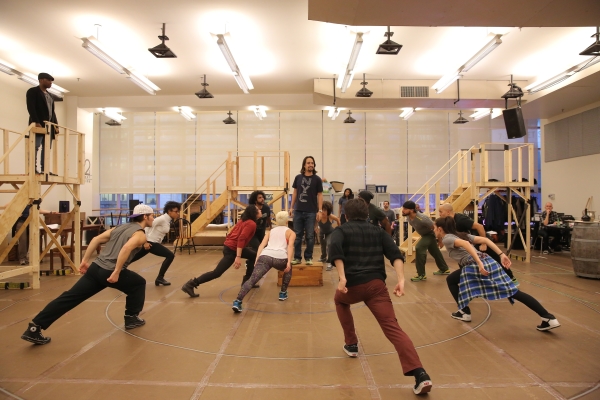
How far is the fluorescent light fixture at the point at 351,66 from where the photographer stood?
327 inches

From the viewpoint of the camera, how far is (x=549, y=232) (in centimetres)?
1204

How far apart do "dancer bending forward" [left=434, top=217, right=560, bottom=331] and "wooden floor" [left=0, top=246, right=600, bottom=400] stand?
0.93 feet

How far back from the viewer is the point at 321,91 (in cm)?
1223

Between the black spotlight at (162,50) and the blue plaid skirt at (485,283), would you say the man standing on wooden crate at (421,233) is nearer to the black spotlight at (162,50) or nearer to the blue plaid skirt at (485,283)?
the blue plaid skirt at (485,283)

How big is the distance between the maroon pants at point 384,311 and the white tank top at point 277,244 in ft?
6.30

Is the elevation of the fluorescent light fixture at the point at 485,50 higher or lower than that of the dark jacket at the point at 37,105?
higher

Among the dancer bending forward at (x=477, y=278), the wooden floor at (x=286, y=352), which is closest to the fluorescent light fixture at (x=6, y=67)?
the wooden floor at (x=286, y=352)

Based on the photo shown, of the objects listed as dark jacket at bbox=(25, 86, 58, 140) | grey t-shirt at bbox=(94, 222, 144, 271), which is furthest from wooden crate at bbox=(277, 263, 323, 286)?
dark jacket at bbox=(25, 86, 58, 140)

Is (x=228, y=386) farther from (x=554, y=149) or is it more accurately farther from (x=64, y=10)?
(x=554, y=149)

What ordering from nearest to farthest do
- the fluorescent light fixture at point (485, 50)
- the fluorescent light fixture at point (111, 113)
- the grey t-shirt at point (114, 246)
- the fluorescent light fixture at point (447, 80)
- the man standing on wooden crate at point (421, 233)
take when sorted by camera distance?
the grey t-shirt at point (114, 246) → the man standing on wooden crate at point (421, 233) → the fluorescent light fixture at point (485, 50) → the fluorescent light fixture at point (447, 80) → the fluorescent light fixture at point (111, 113)

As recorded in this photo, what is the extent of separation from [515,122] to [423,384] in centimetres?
990

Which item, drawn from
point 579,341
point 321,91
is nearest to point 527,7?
point 579,341

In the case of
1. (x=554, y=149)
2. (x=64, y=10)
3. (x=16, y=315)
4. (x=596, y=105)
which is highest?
(x=64, y=10)

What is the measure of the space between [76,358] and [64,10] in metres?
7.54
